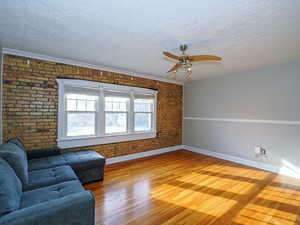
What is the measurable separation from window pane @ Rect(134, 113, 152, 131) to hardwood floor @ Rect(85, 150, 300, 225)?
1202mm

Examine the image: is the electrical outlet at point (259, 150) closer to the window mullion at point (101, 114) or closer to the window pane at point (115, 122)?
the window pane at point (115, 122)

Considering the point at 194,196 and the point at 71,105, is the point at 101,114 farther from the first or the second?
the point at 194,196

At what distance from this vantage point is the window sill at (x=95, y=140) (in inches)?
134

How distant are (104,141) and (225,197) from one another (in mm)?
2936

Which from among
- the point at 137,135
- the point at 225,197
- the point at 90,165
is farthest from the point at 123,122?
the point at 225,197

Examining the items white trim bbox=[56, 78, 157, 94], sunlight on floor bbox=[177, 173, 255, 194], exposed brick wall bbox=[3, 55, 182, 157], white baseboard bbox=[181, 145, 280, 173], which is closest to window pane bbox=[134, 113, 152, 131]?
white trim bbox=[56, 78, 157, 94]

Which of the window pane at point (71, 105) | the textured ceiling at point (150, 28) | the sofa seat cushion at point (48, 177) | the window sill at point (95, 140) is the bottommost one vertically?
the sofa seat cushion at point (48, 177)

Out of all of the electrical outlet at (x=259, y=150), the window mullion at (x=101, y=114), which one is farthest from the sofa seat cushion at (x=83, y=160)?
the electrical outlet at (x=259, y=150)

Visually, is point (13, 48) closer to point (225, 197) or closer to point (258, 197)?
point (225, 197)

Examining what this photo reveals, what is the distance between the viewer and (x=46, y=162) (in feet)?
8.70

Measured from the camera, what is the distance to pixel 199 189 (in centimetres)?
275

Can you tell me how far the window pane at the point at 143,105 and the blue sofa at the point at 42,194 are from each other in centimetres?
234

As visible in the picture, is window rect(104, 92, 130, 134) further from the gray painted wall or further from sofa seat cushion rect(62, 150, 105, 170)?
the gray painted wall

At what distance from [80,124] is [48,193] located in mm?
2123
